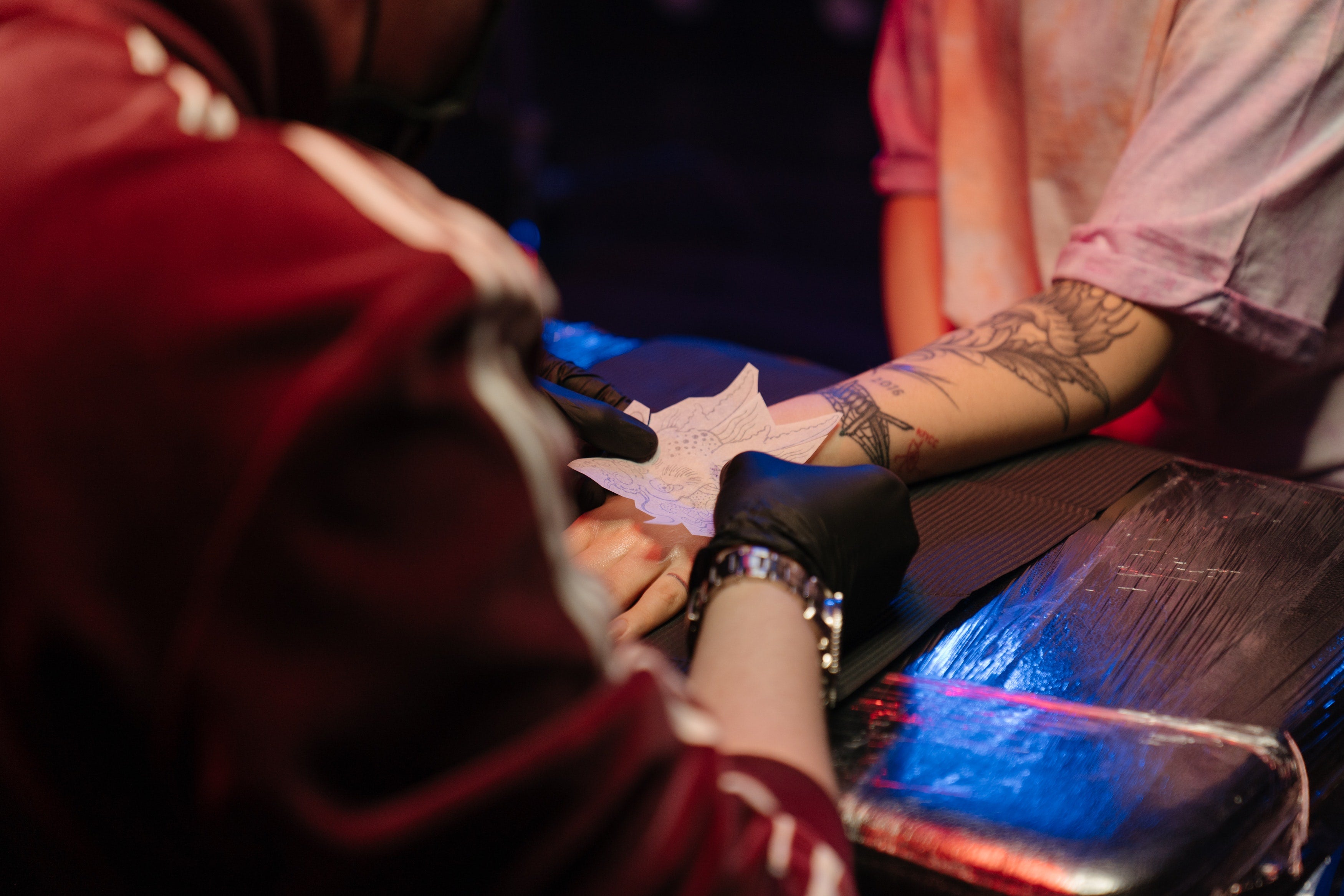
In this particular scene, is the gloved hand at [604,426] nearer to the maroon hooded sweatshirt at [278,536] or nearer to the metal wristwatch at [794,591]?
the metal wristwatch at [794,591]

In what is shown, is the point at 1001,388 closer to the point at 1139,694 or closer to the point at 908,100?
the point at 1139,694

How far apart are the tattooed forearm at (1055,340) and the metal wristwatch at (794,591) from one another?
469 millimetres

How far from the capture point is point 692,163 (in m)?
4.22

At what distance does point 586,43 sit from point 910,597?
520cm

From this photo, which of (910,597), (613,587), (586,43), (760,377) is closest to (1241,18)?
(760,377)

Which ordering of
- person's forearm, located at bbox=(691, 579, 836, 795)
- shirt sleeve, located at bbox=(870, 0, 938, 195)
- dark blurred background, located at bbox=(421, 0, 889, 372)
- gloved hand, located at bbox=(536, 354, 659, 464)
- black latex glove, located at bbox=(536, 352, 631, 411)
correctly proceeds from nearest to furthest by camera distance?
person's forearm, located at bbox=(691, 579, 836, 795)
gloved hand, located at bbox=(536, 354, 659, 464)
black latex glove, located at bbox=(536, 352, 631, 411)
shirt sleeve, located at bbox=(870, 0, 938, 195)
dark blurred background, located at bbox=(421, 0, 889, 372)

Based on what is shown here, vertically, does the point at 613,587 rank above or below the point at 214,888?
below

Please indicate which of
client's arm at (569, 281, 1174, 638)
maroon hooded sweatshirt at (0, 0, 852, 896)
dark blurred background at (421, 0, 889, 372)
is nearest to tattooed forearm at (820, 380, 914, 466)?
client's arm at (569, 281, 1174, 638)

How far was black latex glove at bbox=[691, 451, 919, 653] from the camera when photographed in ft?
1.97

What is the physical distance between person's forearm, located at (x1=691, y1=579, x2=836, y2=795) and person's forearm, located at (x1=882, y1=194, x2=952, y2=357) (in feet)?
3.29

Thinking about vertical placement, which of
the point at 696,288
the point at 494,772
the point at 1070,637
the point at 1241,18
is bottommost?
the point at 696,288

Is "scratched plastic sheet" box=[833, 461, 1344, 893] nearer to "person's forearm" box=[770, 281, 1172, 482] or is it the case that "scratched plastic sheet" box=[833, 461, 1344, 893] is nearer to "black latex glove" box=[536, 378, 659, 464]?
"person's forearm" box=[770, 281, 1172, 482]

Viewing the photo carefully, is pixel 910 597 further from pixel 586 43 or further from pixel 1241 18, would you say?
pixel 586 43

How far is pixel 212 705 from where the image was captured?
29 cm
